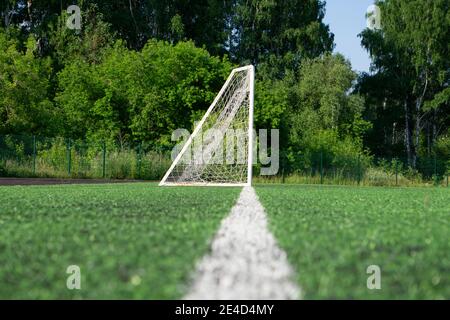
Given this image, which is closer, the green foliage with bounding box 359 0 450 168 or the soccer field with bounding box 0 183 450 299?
the soccer field with bounding box 0 183 450 299

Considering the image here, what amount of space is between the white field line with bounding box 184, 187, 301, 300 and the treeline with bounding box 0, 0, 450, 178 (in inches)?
981

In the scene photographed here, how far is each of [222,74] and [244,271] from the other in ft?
102

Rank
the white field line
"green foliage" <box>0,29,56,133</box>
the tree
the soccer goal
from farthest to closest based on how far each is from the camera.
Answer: the tree → "green foliage" <box>0,29,56,133</box> → the soccer goal → the white field line

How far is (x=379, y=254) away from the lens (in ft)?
11.8

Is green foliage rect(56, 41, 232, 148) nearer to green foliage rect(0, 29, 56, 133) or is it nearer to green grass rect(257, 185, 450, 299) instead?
green foliage rect(0, 29, 56, 133)

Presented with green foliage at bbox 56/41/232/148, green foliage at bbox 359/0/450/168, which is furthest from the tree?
green foliage at bbox 56/41/232/148

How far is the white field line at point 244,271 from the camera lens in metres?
2.48

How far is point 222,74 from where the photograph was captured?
33719mm

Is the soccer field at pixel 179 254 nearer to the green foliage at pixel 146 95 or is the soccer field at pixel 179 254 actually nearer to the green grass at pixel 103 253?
the green grass at pixel 103 253

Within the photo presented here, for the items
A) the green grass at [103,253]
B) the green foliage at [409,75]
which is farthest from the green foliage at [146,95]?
the green grass at [103,253]

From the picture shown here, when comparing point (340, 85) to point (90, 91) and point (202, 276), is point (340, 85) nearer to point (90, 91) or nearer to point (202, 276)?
point (90, 91)

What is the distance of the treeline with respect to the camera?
107ft

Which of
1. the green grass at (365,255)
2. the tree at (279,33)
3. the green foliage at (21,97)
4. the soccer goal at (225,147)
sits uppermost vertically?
the tree at (279,33)

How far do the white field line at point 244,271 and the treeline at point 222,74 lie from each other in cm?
2493
